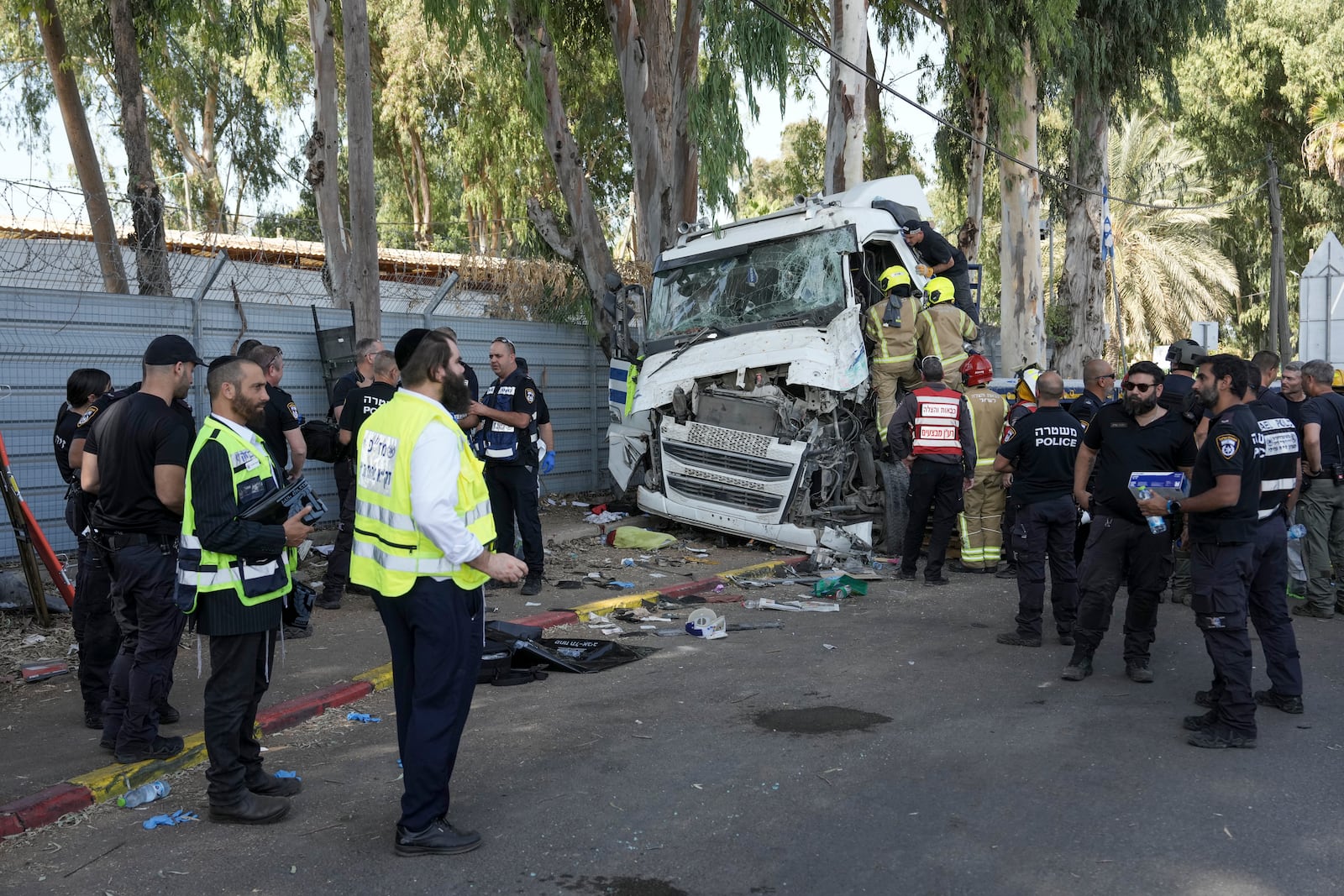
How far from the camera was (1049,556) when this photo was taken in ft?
25.2

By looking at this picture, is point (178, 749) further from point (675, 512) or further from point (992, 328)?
point (992, 328)

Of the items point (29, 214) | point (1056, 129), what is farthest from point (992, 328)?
point (29, 214)

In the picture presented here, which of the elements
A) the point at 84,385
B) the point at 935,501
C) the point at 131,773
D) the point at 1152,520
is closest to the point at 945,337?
the point at 935,501

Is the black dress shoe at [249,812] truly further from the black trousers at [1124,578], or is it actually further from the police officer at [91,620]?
the black trousers at [1124,578]

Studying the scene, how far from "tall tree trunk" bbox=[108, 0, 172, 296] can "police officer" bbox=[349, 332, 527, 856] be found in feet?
25.1

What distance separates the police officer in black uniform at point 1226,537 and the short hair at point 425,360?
371cm

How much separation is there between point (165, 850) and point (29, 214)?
5.92 meters

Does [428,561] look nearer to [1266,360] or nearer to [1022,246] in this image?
[1266,360]

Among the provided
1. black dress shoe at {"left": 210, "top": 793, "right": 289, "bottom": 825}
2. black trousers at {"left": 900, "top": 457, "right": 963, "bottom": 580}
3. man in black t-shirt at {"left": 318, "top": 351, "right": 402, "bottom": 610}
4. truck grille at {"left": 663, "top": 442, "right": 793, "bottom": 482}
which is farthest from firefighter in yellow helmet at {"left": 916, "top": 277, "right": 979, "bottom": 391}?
black dress shoe at {"left": 210, "top": 793, "right": 289, "bottom": 825}

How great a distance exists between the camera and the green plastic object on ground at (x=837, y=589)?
9461mm

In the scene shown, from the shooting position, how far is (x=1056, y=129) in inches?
1248

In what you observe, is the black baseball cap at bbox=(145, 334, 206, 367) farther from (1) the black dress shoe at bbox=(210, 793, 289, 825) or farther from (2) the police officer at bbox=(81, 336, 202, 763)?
(1) the black dress shoe at bbox=(210, 793, 289, 825)

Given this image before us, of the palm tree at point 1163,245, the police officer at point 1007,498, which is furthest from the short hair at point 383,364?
the palm tree at point 1163,245

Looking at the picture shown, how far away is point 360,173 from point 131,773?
23.4ft
